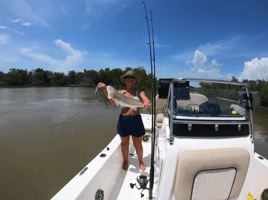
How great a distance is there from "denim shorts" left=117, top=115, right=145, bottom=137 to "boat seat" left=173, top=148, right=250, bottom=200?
114cm

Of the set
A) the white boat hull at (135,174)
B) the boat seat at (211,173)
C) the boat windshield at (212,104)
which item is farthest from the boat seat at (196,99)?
the boat seat at (211,173)

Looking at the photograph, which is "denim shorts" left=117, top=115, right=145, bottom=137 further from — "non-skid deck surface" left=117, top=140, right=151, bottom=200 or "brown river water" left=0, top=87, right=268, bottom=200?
"non-skid deck surface" left=117, top=140, right=151, bottom=200

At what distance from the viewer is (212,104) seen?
1380mm

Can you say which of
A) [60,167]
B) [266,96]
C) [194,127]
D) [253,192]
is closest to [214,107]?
[194,127]

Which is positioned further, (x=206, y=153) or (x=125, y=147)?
(x=125, y=147)

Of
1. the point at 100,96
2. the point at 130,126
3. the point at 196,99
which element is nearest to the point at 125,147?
the point at 130,126

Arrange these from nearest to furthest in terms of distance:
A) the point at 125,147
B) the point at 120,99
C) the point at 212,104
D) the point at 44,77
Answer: the point at 212,104 → the point at 120,99 → the point at 125,147 → the point at 44,77

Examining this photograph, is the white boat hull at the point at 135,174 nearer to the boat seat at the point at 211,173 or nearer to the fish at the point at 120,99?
the boat seat at the point at 211,173

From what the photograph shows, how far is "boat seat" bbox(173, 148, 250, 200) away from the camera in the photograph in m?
1.10

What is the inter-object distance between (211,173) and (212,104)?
683 mm

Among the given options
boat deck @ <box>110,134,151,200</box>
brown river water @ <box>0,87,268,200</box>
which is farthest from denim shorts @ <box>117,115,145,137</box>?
boat deck @ <box>110,134,151,200</box>

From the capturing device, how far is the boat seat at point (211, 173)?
3.60 feet

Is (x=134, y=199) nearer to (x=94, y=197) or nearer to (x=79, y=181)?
(x=94, y=197)

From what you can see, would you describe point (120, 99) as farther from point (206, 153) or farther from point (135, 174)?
point (135, 174)
